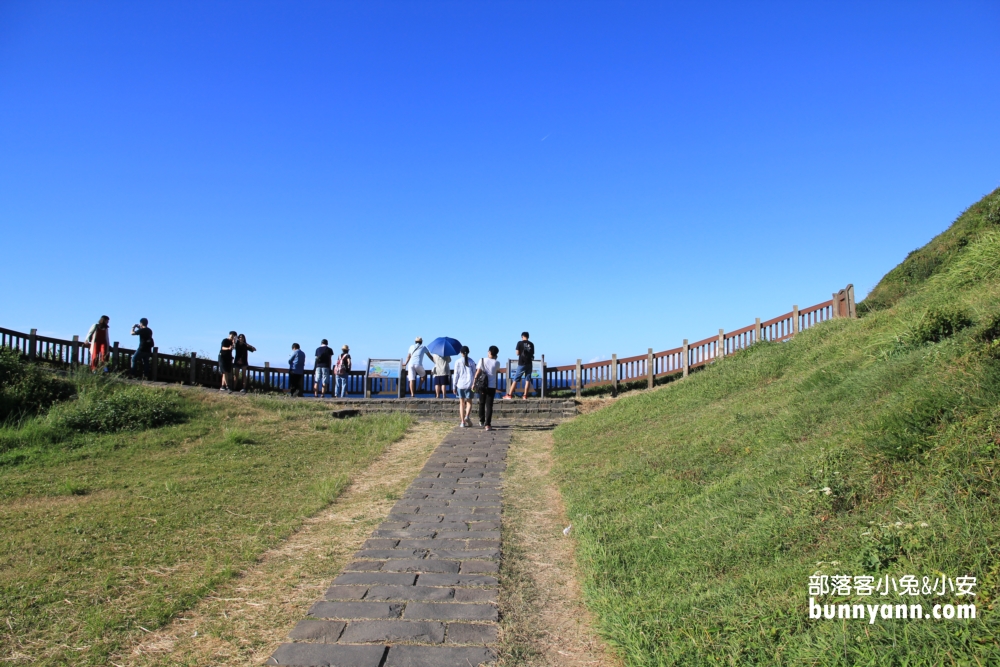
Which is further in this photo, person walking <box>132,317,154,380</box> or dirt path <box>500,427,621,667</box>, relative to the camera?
person walking <box>132,317,154,380</box>

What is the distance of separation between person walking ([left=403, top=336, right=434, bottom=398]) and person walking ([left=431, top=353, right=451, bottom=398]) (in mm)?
454

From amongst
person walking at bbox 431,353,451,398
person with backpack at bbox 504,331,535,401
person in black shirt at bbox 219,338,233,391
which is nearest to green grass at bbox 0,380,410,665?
person in black shirt at bbox 219,338,233,391

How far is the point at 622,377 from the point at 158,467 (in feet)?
43.7

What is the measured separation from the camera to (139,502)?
7.18 m

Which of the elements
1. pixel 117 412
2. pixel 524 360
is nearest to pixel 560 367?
pixel 524 360

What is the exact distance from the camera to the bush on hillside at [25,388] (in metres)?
12.2

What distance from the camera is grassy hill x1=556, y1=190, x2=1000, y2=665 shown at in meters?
3.10

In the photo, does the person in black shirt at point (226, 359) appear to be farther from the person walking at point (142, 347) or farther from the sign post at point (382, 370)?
the sign post at point (382, 370)

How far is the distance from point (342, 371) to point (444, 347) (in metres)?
3.22

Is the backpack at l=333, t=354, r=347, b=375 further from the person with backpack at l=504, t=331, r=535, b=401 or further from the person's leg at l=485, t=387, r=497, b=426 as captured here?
the person's leg at l=485, t=387, r=497, b=426

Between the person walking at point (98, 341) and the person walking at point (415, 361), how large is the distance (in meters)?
8.02

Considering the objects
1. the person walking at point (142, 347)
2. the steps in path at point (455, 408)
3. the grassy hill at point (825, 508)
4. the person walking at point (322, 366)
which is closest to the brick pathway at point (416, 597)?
the grassy hill at point (825, 508)

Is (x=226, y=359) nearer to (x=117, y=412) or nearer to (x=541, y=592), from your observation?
(x=117, y=412)

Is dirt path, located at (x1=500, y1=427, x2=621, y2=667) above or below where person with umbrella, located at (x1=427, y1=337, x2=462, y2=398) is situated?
below
